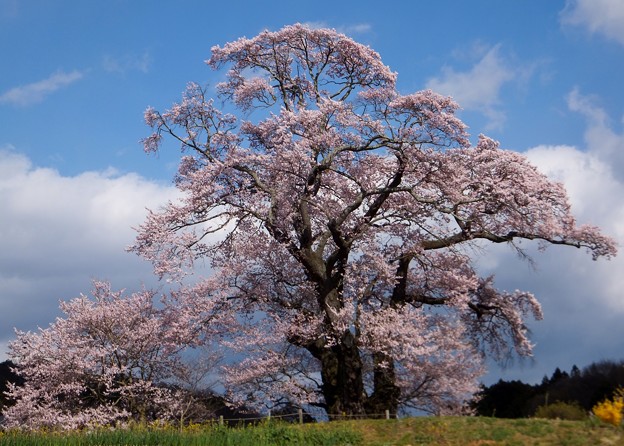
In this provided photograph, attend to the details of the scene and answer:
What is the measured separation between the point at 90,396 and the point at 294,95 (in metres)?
13.9

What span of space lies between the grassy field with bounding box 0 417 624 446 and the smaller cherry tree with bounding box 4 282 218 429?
930 centimetres

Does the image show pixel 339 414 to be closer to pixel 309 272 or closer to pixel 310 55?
pixel 309 272

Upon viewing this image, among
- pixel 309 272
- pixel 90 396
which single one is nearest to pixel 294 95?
pixel 309 272

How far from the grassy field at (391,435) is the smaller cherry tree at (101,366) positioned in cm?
930

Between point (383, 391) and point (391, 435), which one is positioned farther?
point (383, 391)

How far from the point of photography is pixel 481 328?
1144 inches

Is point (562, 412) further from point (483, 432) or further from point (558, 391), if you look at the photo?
point (558, 391)

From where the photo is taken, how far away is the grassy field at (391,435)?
49.2 ft

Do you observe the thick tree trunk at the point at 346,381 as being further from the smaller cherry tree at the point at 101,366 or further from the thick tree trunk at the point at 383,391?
the smaller cherry tree at the point at 101,366

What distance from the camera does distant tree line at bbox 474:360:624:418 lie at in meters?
33.5

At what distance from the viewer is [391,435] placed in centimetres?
1788

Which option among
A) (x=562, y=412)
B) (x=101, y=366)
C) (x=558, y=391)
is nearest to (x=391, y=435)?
(x=562, y=412)

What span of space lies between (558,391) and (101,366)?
Answer: 23.8 m

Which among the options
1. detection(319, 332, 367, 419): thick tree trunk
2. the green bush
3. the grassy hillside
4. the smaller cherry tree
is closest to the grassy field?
the grassy hillside
